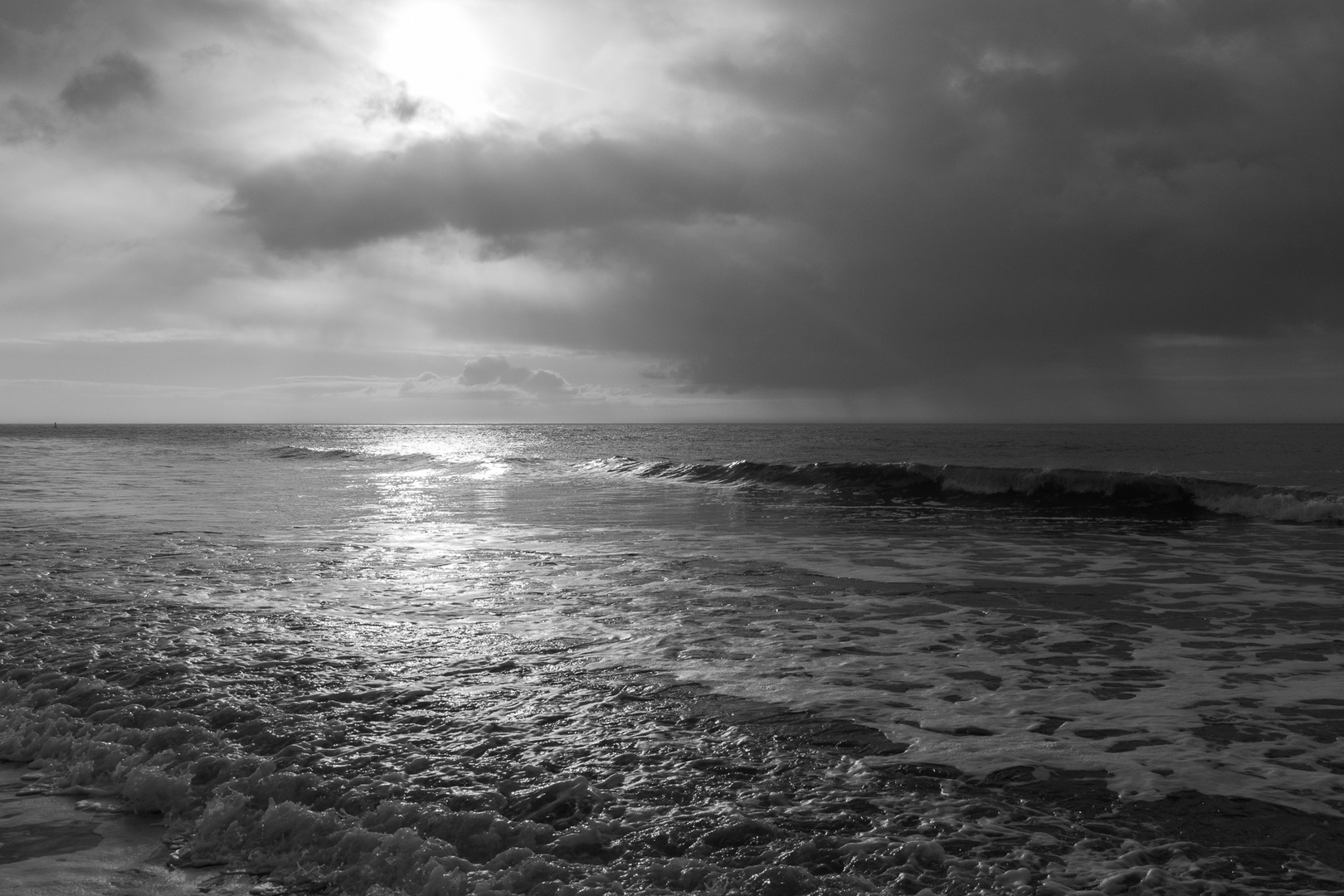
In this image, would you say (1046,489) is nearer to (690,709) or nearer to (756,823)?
(690,709)

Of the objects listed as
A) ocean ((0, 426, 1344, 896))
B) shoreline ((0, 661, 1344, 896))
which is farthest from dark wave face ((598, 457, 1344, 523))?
shoreline ((0, 661, 1344, 896))

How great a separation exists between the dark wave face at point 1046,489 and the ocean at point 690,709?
7.00 metres

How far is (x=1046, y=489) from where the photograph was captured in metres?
26.3

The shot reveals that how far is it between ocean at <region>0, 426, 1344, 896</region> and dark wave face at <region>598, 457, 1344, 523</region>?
276 inches

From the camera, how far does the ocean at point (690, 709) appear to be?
417 cm

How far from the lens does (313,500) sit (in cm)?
2398

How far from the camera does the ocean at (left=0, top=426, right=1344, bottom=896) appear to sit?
4168 mm

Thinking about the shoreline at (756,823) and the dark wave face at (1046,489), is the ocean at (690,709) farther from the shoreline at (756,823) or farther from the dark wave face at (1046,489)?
the dark wave face at (1046,489)

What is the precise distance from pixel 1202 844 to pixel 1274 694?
333 centimetres

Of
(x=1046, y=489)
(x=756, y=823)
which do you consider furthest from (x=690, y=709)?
(x=1046, y=489)

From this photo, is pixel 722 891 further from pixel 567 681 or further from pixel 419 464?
pixel 419 464

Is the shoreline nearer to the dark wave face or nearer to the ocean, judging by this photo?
the ocean

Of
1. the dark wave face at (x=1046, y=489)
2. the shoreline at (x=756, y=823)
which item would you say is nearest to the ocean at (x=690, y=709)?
the shoreline at (x=756, y=823)

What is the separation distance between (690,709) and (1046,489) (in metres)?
23.3
